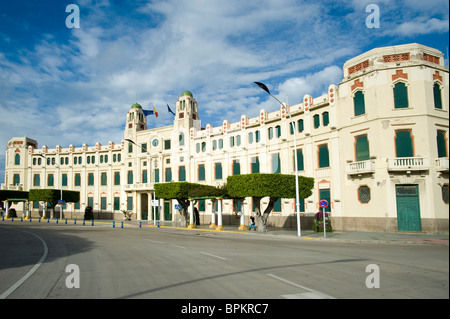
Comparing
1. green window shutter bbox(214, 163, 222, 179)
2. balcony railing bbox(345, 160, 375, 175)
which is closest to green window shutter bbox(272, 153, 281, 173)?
green window shutter bbox(214, 163, 222, 179)

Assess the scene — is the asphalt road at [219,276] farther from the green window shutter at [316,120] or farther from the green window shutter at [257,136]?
the green window shutter at [257,136]

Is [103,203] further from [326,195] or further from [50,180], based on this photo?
[326,195]

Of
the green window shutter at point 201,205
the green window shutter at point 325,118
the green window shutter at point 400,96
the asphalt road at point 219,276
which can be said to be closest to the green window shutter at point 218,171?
the green window shutter at point 201,205

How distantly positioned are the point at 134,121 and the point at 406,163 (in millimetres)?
46938

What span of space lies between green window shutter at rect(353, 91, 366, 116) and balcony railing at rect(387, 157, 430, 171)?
550 centimetres

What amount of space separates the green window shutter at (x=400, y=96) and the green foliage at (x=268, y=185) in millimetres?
9845

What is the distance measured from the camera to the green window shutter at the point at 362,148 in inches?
1137

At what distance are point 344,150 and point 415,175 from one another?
24.5 feet

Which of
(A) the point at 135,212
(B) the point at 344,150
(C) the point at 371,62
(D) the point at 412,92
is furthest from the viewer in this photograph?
(A) the point at 135,212

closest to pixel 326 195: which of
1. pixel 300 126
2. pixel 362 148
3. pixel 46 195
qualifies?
pixel 362 148

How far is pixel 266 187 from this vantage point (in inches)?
1137

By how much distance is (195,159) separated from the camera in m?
50.1
